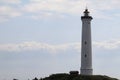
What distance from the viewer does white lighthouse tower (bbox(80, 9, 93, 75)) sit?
187ft

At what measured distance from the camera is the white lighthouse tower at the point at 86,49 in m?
57.0

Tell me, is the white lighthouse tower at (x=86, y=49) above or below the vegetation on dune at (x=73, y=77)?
above

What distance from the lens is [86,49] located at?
57.6 metres

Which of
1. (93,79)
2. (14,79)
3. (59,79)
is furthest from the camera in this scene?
(14,79)

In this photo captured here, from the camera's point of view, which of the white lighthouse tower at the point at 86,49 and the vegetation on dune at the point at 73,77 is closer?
the vegetation on dune at the point at 73,77

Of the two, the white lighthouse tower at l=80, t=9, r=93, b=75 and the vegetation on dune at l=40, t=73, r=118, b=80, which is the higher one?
the white lighthouse tower at l=80, t=9, r=93, b=75

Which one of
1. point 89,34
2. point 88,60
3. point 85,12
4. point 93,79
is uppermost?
point 85,12

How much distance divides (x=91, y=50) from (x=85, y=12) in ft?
25.9

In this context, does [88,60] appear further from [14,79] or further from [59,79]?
[14,79]

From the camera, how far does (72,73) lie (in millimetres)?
53656

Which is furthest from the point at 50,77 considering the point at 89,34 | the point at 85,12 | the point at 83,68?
the point at 85,12

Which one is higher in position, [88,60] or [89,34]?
[89,34]

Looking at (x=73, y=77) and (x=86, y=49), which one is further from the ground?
(x=86, y=49)

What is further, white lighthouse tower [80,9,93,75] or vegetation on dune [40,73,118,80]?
white lighthouse tower [80,9,93,75]
